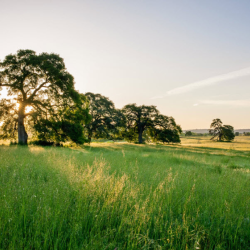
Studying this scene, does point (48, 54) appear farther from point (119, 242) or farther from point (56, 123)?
point (119, 242)

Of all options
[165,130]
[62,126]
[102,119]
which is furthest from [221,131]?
[62,126]

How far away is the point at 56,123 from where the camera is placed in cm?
2003

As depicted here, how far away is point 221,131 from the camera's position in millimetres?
60531

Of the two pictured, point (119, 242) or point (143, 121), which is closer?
point (119, 242)

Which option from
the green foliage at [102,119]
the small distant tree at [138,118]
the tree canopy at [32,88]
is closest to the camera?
the tree canopy at [32,88]

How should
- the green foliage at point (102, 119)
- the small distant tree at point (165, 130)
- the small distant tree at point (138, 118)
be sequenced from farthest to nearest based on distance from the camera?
the small distant tree at point (138, 118) → the small distant tree at point (165, 130) → the green foliage at point (102, 119)

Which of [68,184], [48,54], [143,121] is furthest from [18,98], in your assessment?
[143,121]

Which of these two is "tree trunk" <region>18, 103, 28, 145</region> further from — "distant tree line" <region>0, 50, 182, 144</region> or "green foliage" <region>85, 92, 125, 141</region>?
"green foliage" <region>85, 92, 125, 141</region>

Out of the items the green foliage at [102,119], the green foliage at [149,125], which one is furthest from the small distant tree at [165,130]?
the green foliage at [102,119]

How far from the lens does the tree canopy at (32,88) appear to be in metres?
18.9

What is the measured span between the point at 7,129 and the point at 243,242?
23.8m

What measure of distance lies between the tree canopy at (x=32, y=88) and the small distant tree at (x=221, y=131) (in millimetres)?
55956

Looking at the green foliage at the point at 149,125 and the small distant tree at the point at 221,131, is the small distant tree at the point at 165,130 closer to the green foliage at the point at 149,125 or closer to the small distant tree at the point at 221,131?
the green foliage at the point at 149,125

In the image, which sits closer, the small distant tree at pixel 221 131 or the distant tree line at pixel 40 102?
the distant tree line at pixel 40 102
